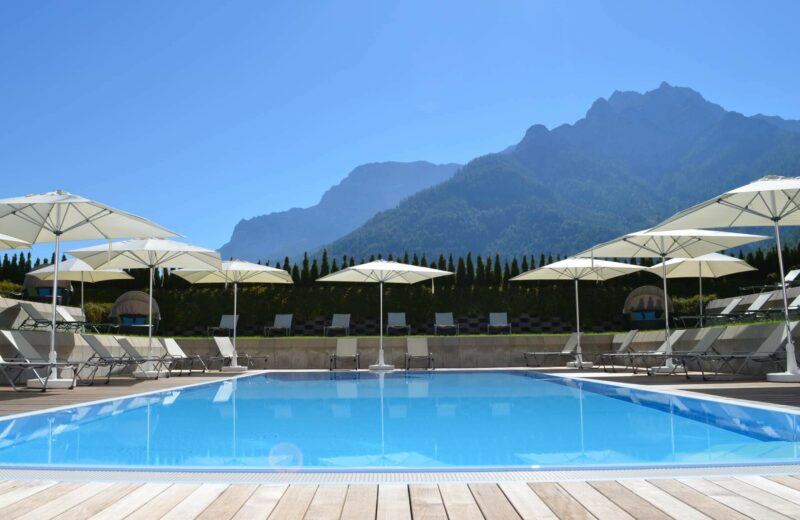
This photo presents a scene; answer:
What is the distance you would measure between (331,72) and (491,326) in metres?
27.8

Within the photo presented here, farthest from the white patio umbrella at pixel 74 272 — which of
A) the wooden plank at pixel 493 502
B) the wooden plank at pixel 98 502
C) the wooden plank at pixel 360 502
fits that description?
the wooden plank at pixel 493 502

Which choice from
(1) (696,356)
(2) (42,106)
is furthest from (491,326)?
(2) (42,106)

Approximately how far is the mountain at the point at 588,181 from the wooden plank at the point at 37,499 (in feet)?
307

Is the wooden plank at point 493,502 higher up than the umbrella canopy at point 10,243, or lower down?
lower down

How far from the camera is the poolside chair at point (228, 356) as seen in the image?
1639 centimetres

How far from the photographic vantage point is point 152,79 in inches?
938

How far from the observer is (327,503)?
9.40ft

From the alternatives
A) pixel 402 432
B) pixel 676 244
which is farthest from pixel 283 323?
pixel 402 432

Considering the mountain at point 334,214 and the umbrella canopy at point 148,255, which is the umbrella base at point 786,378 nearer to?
the umbrella canopy at point 148,255

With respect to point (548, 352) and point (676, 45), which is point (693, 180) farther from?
point (548, 352)

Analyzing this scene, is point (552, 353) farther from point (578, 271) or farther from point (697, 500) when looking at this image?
point (697, 500)

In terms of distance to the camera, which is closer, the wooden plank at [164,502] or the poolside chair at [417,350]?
the wooden plank at [164,502]

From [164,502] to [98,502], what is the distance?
30 centimetres

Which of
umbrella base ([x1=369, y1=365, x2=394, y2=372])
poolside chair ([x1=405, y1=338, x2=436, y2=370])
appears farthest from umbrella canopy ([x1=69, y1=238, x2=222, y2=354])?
poolside chair ([x1=405, y1=338, x2=436, y2=370])
